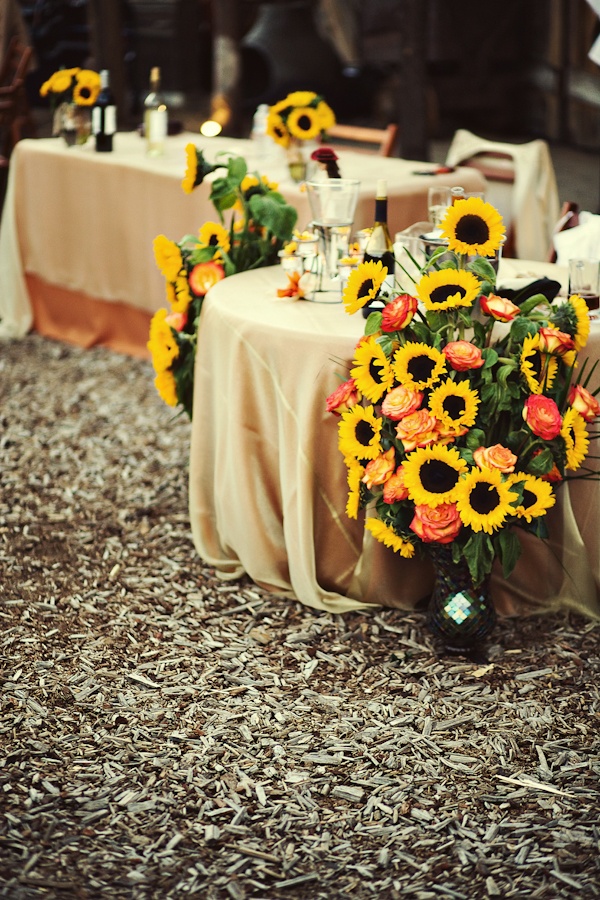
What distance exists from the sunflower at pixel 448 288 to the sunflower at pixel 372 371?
0.15 m

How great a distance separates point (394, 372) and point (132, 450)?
1912 millimetres

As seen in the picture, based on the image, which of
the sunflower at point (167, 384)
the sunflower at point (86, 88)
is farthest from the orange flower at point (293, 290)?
the sunflower at point (86, 88)

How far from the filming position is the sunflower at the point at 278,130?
4730 mm

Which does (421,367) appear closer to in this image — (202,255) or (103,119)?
(202,255)

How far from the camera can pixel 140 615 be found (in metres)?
3.04

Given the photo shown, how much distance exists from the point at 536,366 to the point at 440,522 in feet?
1.34

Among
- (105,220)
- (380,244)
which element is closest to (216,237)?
(380,244)

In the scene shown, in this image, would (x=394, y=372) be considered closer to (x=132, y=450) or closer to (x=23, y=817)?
(x=23, y=817)

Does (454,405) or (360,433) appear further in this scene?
(360,433)

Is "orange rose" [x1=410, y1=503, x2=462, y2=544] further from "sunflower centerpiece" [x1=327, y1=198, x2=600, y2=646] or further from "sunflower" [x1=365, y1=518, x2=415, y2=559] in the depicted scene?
"sunflower" [x1=365, y1=518, x2=415, y2=559]

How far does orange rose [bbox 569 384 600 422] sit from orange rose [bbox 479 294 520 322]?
9.0 inches

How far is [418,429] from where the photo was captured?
8.18ft

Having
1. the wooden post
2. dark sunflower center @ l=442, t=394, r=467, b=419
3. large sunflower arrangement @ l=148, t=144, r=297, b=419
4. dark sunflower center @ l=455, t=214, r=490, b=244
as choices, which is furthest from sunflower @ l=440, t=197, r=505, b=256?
the wooden post

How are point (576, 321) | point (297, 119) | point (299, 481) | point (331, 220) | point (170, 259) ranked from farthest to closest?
point (297, 119), point (170, 259), point (331, 220), point (299, 481), point (576, 321)
